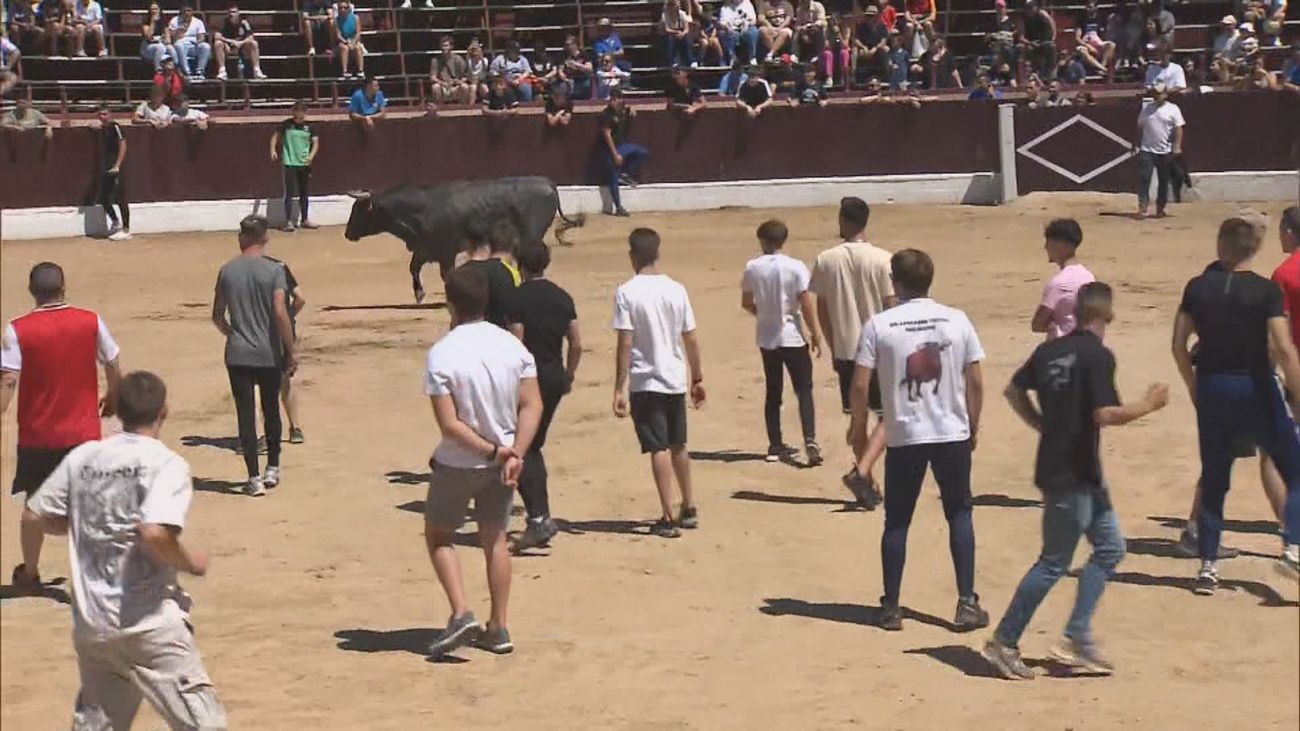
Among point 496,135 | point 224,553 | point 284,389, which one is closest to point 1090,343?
point 224,553

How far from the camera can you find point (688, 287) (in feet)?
60.4

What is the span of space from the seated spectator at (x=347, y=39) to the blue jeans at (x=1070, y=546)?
805 inches

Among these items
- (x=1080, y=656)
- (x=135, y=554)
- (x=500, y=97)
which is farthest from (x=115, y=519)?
(x=500, y=97)

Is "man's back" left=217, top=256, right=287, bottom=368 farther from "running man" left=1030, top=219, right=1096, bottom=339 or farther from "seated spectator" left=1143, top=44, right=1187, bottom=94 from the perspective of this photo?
"seated spectator" left=1143, top=44, right=1187, bottom=94

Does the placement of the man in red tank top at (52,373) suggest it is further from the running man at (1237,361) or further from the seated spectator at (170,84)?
the seated spectator at (170,84)

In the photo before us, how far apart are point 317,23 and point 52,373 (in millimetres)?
19620

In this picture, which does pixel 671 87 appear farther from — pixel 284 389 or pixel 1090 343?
pixel 1090 343

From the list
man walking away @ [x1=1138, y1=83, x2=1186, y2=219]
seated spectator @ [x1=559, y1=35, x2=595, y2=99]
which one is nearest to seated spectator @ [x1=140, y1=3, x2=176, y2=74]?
seated spectator @ [x1=559, y1=35, x2=595, y2=99]

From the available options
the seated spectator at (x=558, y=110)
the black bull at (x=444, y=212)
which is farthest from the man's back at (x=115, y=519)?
the seated spectator at (x=558, y=110)

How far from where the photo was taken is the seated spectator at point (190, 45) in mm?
25641

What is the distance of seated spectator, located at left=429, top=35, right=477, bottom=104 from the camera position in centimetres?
2609

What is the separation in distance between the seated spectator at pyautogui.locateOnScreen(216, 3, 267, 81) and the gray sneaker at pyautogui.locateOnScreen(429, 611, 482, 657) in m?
19.1

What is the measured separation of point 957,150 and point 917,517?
51.3 feet

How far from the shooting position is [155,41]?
25641mm
